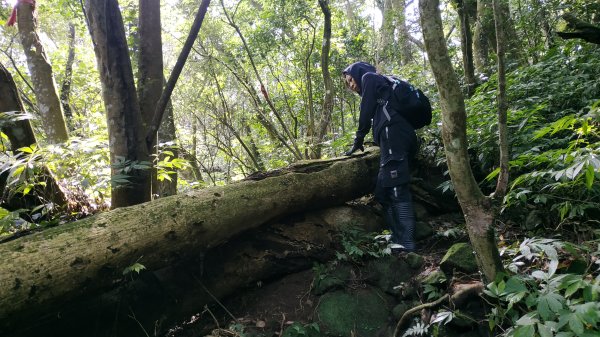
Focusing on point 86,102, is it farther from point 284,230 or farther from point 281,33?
point 284,230

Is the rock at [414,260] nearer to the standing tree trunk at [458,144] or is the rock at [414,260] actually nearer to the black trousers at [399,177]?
the black trousers at [399,177]

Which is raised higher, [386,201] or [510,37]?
[510,37]

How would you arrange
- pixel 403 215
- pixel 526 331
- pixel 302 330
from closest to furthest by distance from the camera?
pixel 526 331 → pixel 302 330 → pixel 403 215

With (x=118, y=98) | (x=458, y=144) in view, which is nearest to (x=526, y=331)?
(x=458, y=144)

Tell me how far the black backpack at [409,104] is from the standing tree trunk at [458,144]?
5.74 feet

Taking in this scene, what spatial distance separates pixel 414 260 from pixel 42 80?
22.1 ft

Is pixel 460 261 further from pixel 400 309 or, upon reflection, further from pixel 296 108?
pixel 296 108

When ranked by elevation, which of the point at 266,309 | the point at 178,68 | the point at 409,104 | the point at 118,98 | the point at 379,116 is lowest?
the point at 266,309

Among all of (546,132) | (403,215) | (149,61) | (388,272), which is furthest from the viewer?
(149,61)

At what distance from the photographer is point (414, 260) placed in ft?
12.2

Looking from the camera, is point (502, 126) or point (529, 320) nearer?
point (529, 320)

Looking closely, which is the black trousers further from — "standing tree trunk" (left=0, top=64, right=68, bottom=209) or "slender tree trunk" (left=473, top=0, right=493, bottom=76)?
"slender tree trunk" (left=473, top=0, right=493, bottom=76)

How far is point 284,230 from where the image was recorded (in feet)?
13.8

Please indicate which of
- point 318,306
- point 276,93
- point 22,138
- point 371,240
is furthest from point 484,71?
point 22,138
